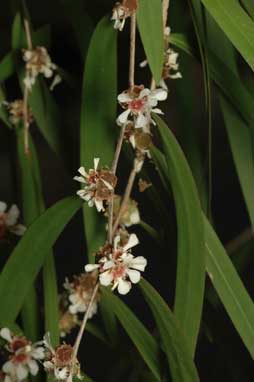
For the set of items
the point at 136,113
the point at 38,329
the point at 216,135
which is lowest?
the point at 216,135

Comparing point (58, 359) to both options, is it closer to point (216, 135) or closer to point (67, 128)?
point (67, 128)

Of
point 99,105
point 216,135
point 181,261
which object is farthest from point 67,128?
point 216,135

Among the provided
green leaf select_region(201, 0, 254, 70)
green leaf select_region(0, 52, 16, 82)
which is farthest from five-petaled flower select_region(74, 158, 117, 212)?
green leaf select_region(0, 52, 16, 82)

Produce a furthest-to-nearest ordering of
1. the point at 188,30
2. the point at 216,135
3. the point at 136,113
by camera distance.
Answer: the point at 216,135
the point at 188,30
the point at 136,113

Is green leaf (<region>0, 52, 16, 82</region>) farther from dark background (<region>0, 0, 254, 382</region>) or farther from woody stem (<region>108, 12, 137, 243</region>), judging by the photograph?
woody stem (<region>108, 12, 137, 243</region>)

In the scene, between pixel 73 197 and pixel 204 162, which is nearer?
pixel 73 197

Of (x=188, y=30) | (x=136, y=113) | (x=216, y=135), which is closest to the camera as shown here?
(x=136, y=113)

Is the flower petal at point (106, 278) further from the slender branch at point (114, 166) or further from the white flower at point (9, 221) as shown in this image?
the white flower at point (9, 221)
